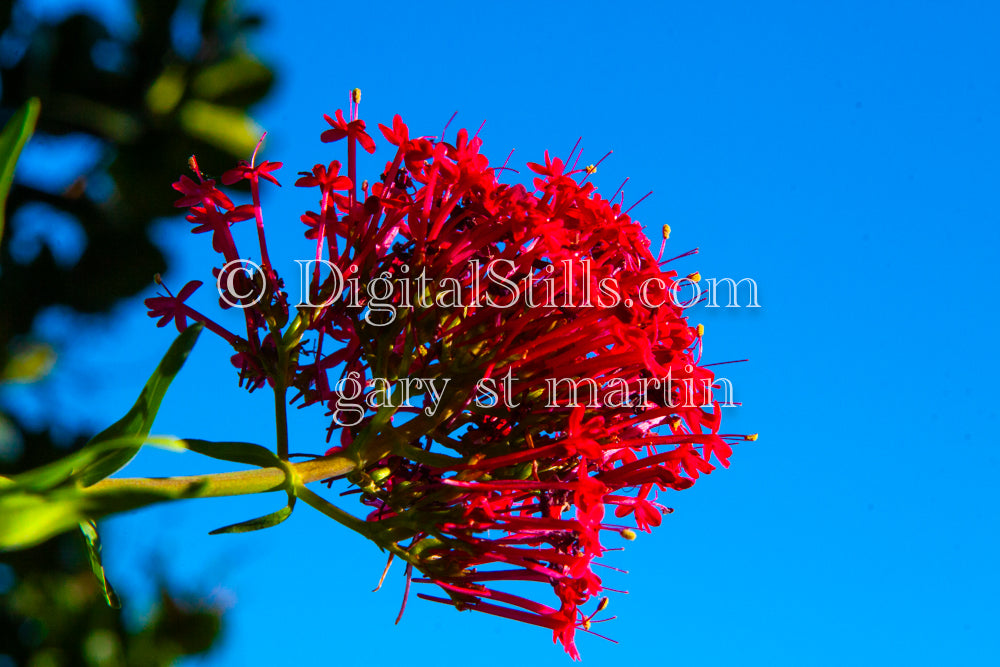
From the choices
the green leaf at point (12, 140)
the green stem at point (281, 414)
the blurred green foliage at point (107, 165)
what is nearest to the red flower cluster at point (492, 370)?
the green stem at point (281, 414)

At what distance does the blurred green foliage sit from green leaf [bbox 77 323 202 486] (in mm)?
2517

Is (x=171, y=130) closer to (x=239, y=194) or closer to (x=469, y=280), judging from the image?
(x=239, y=194)

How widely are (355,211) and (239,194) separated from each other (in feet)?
8.45

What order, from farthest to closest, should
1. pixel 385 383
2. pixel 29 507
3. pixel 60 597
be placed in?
pixel 60 597 → pixel 385 383 → pixel 29 507

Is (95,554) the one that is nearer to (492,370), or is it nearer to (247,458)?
(247,458)

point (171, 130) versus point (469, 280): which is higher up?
point (171, 130)

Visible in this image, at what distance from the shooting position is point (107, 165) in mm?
3311

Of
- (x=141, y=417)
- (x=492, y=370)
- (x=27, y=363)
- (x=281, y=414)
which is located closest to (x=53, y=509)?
(x=141, y=417)

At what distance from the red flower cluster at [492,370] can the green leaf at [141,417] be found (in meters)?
0.17

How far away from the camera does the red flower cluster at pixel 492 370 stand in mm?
978

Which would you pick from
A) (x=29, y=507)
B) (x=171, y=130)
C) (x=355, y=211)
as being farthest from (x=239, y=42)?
(x=29, y=507)

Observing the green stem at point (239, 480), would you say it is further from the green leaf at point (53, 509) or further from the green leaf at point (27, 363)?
the green leaf at point (27, 363)

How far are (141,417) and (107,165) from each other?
113 inches

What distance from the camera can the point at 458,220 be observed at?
104 centimetres
